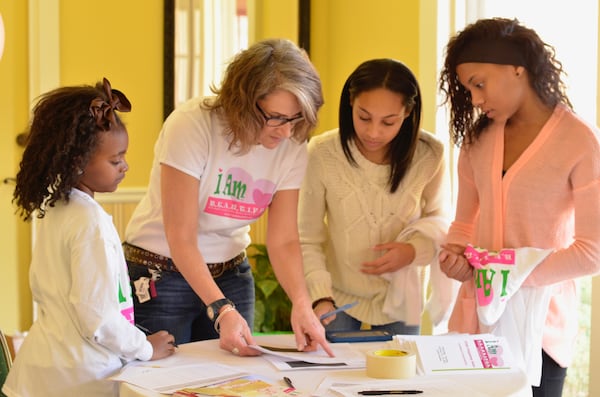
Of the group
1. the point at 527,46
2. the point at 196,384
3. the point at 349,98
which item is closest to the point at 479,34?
the point at 527,46

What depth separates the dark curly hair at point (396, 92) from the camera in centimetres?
237

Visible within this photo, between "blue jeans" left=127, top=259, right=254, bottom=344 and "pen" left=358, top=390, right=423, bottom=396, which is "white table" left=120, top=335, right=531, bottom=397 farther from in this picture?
"blue jeans" left=127, top=259, right=254, bottom=344

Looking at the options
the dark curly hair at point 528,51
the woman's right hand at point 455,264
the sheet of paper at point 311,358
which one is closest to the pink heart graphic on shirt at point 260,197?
the sheet of paper at point 311,358

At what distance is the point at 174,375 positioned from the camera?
1787 mm

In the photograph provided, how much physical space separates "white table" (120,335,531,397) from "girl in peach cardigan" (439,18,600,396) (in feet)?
1.31

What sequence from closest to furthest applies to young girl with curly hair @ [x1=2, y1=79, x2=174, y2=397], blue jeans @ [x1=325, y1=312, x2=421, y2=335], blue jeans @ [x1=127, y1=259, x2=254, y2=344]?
young girl with curly hair @ [x1=2, y1=79, x2=174, y2=397], blue jeans @ [x1=127, y1=259, x2=254, y2=344], blue jeans @ [x1=325, y1=312, x2=421, y2=335]

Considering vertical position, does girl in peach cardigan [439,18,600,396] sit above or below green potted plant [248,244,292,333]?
above

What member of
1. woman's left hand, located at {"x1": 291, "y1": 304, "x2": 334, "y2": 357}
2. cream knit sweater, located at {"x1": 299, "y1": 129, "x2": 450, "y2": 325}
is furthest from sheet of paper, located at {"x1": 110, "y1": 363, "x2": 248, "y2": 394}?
cream knit sweater, located at {"x1": 299, "y1": 129, "x2": 450, "y2": 325}

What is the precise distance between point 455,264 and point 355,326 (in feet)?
1.28

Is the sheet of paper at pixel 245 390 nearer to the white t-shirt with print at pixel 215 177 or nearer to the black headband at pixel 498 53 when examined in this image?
the white t-shirt with print at pixel 215 177

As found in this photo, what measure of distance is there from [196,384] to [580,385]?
6.15 feet

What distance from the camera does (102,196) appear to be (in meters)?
4.46

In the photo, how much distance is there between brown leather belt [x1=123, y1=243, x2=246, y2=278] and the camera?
2229 mm

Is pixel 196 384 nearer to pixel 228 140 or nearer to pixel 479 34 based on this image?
pixel 228 140
